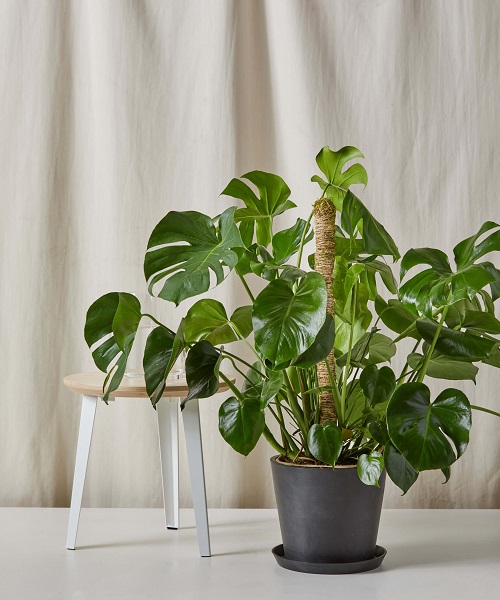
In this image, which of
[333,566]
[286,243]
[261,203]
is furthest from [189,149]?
[333,566]

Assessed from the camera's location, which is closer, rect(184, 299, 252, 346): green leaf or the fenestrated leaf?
the fenestrated leaf

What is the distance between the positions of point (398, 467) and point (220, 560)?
512 millimetres

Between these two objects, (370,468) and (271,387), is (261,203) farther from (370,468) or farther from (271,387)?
(370,468)

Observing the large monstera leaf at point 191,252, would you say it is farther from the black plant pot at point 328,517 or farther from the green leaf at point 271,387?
the black plant pot at point 328,517

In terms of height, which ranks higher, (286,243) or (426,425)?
(286,243)

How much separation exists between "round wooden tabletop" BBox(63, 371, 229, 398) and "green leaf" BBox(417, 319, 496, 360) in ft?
1.60

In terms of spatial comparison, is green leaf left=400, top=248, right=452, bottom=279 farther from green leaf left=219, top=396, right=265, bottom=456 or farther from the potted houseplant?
green leaf left=219, top=396, right=265, bottom=456

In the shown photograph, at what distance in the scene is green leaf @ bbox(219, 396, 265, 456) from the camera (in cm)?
162


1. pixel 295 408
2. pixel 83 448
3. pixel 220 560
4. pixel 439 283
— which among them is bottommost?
pixel 220 560

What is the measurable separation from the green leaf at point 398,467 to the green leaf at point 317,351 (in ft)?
0.70

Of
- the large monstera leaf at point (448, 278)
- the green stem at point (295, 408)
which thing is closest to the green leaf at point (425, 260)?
the large monstera leaf at point (448, 278)

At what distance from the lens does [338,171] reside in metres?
1.77

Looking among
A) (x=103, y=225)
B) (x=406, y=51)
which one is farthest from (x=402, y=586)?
(x=406, y=51)

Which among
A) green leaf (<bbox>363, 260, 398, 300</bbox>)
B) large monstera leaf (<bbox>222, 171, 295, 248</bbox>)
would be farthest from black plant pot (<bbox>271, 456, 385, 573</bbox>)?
large monstera leaf (<bbox>222, 171, 295, 248</bbox>)
